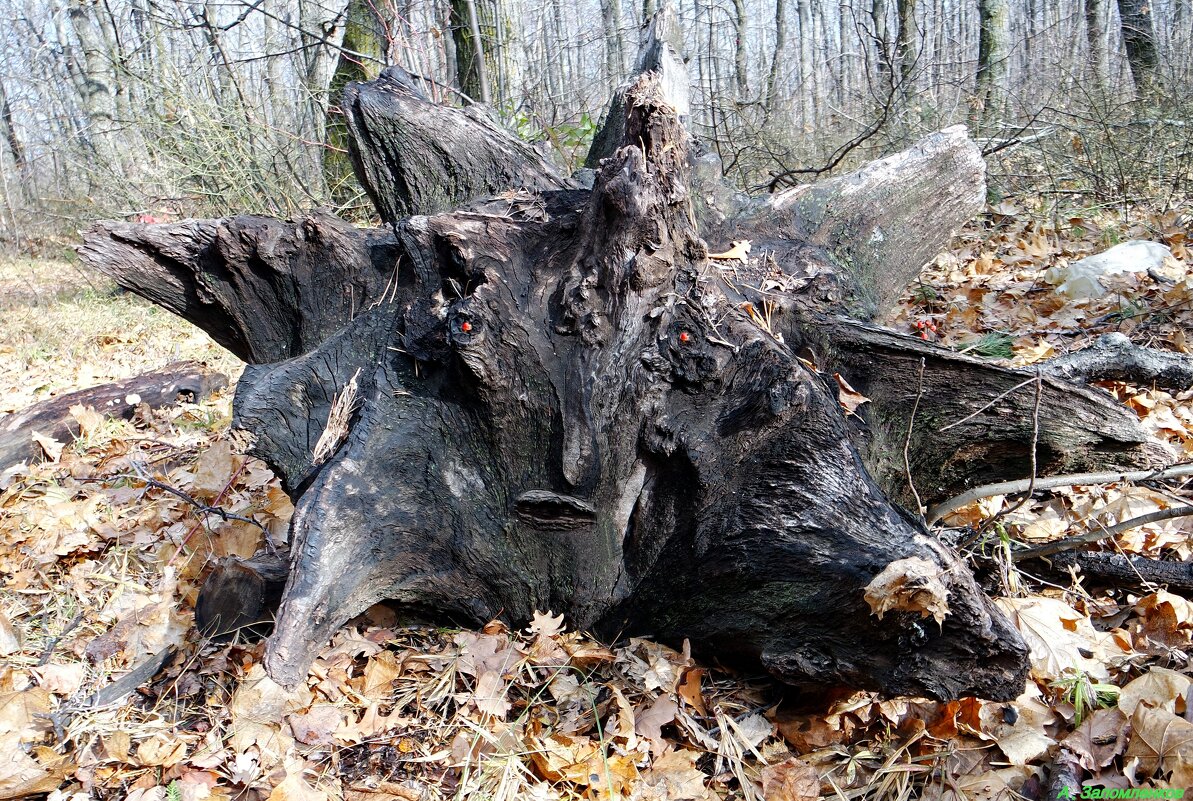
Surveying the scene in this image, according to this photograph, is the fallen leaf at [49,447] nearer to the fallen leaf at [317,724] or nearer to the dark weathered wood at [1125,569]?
the fallen leaf at [317,724]

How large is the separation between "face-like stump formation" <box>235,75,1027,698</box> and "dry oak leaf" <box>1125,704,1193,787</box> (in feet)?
2.42

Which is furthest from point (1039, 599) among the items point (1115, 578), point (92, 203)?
point (92, 203)

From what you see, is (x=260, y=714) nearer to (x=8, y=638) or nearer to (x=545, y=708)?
(x=545, y=708)

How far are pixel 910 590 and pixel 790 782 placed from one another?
60 centimetres

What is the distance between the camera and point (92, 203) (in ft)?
35.1

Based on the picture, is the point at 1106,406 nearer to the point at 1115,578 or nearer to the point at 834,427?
the point at 1115,578

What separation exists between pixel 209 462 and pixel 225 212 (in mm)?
6056

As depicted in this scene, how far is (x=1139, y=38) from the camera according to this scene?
27.2 feet

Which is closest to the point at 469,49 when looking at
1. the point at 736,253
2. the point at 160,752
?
the point at 736,253

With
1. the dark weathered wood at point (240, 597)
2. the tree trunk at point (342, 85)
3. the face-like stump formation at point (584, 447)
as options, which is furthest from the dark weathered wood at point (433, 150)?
the tree trunk at point (342, 85)

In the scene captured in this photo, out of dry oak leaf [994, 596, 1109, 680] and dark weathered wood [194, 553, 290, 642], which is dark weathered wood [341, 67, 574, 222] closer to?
dark weathered wood [194, 553, 290, 642]

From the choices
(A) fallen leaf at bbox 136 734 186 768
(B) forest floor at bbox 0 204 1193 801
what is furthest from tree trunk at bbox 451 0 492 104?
(A) fallen leaf at bbox 136 734 186 768

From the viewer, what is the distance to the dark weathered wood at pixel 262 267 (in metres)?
2.76

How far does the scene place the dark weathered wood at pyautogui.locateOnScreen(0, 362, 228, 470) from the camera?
14.9ft
